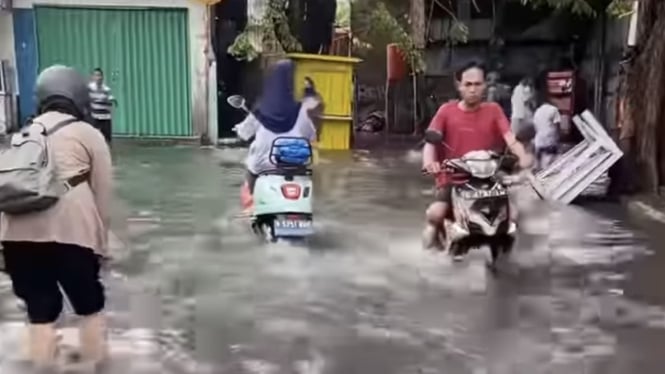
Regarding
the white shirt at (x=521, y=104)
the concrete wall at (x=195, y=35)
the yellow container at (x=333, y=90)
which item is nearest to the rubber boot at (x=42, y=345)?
the yellow container at (x=333, y=90)

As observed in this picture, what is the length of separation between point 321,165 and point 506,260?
7547 millimetres

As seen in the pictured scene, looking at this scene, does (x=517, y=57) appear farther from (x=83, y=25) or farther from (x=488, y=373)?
(x=488, y=373)

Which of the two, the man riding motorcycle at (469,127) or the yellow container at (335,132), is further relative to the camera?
the yellow container at (335,132)

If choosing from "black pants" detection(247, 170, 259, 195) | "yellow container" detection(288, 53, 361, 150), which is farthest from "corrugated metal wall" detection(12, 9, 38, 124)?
"black pants" detection(247, 170, 259, 195)

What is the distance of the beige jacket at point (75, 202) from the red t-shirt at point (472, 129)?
10.1 feet

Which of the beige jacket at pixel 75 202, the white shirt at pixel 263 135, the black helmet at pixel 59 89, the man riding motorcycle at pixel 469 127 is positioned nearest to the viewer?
the beige jacket at pixel 75 202

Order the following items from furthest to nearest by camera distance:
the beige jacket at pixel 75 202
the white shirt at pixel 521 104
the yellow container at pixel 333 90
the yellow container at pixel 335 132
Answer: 1. the yellow container at pixel 335 132
2. the yellow container at pixel 333 90
3. the white shirt at pixel 521 104
4. the beige jacket at pixel 75 202

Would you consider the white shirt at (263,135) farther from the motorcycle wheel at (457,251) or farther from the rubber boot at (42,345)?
the rubber boot at (42,345)

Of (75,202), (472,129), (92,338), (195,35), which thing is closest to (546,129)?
(472,129)

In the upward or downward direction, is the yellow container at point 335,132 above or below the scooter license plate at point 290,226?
below

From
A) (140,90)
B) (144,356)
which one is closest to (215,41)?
(140,90)

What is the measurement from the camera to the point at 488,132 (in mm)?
7223

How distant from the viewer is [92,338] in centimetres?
501

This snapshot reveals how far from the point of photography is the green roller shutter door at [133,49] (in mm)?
18406
